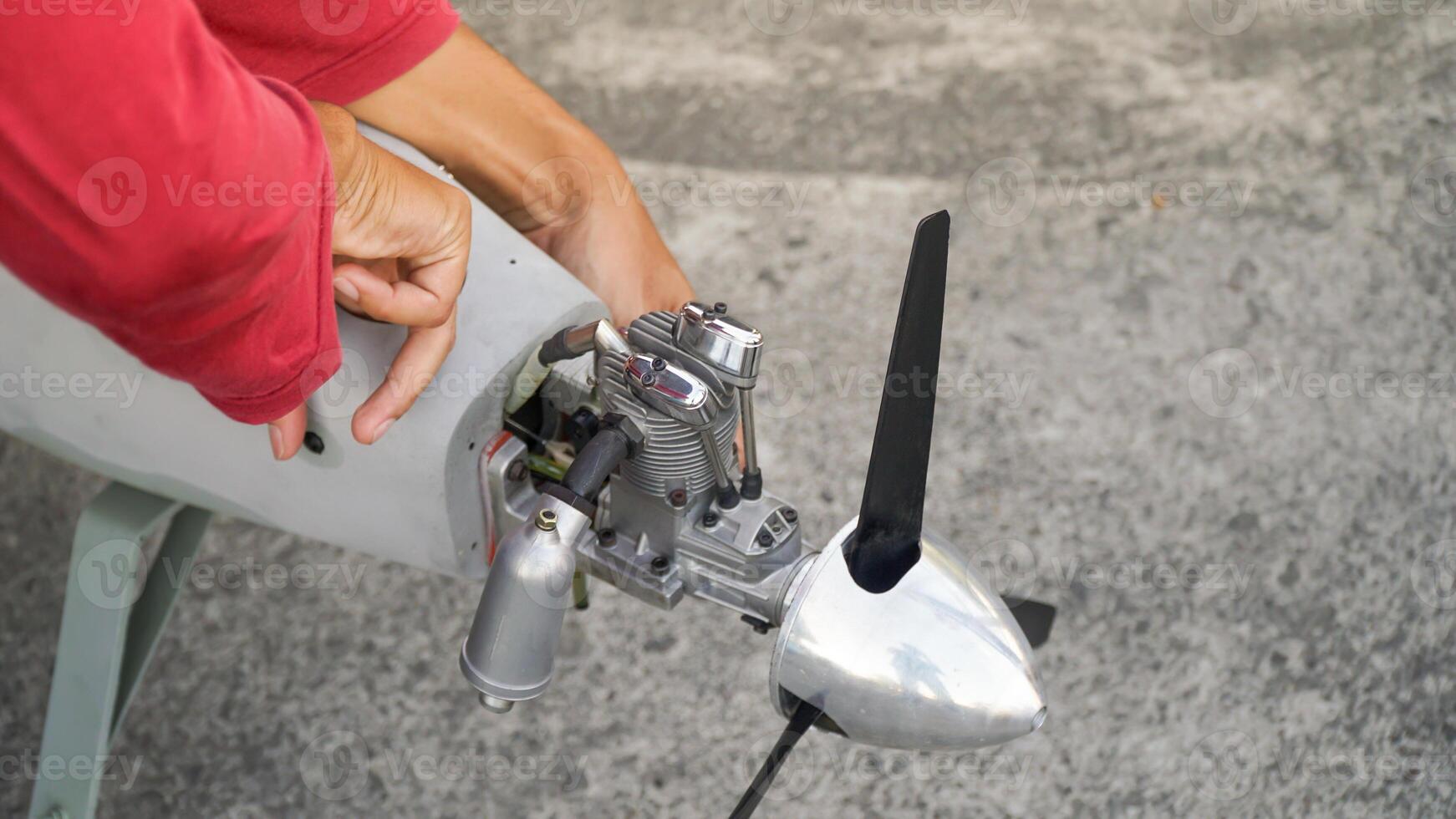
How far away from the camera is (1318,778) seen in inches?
65.1

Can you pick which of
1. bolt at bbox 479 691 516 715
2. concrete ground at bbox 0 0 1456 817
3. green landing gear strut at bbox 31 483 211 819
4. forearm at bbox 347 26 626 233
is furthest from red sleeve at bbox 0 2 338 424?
concrete ground at bbox 0 0 1456 817

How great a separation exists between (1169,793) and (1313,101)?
1619 mm

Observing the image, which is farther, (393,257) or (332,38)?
(332,38)

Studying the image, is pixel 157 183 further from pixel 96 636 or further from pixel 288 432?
pixel 96 636

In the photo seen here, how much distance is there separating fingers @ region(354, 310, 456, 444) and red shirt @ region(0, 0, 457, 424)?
0.12 metres

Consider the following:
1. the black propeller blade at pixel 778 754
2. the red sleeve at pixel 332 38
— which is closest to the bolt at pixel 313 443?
the red sleeve at pixel 332 38

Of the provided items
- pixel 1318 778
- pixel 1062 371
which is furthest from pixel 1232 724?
pixel 1062 371

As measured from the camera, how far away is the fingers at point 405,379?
983 mm

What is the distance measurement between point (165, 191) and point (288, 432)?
36cm

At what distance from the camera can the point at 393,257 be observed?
37.7 inches

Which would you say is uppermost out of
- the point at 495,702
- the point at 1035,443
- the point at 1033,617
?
the point at 495,702

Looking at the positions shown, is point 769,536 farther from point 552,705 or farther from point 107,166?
point 552,705

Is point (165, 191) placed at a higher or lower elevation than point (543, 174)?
higher

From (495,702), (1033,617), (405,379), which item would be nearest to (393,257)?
(405,379)
